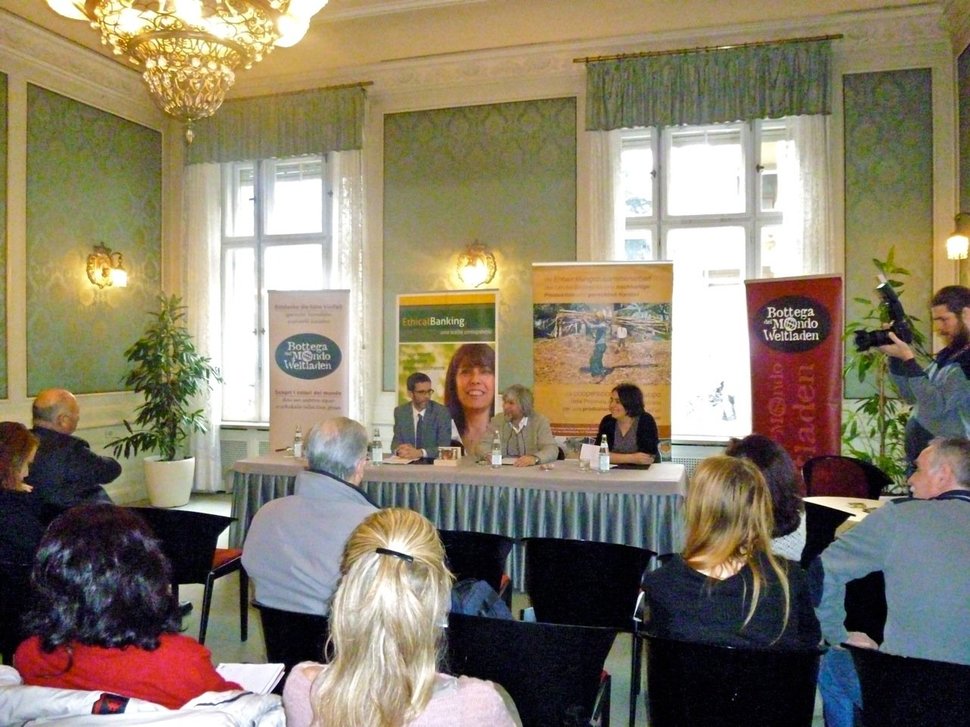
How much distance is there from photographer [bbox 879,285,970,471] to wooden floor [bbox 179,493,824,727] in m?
1.43

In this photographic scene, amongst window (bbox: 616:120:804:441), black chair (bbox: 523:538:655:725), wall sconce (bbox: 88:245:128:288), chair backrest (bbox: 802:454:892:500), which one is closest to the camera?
black chair (bbox: 523:538:655:725)

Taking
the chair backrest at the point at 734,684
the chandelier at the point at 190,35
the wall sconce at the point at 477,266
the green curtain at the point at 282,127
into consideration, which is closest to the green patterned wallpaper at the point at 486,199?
the wall sconce at the point at 477,266

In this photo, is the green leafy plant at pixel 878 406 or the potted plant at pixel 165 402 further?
the potted plant at pixel 165 402

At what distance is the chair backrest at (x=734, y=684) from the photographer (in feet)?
6.01

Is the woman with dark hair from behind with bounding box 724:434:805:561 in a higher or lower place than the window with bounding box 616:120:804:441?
lower

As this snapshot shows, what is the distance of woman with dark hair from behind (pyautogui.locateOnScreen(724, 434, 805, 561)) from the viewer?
8.66 feet

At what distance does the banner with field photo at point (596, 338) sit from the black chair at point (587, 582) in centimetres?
336

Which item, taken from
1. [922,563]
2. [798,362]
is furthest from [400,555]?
[798,362]

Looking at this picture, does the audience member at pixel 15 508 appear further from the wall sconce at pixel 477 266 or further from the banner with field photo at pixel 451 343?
the wall sconce at pixel 477 266

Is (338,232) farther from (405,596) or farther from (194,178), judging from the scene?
(405,596)

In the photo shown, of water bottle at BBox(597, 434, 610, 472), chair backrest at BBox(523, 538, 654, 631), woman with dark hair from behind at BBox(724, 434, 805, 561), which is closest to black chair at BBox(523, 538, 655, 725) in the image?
chair backrest at BBox(523, 538, 654, 631)

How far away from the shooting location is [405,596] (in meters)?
1.30

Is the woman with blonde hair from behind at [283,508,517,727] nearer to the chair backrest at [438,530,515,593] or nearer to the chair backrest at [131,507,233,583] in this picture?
the chair backrest at [438,530,515,593]

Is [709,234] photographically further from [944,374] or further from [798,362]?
[944,374]
